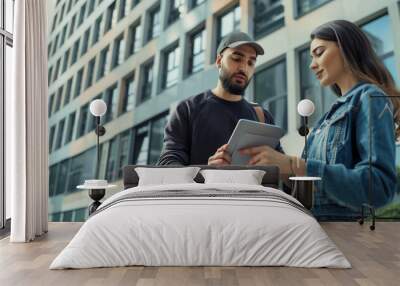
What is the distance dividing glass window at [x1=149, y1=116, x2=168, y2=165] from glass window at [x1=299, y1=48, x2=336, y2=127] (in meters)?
1.78

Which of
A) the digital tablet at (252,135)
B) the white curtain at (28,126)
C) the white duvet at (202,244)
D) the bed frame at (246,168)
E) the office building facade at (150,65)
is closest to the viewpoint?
the white duvet at (202,244)

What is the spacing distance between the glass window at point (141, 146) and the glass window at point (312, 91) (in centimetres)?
202

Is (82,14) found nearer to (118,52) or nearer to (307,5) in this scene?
(118,52)

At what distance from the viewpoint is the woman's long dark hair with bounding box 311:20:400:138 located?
6.06 metres

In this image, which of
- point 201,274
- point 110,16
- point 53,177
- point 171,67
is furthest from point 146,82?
point 201,274

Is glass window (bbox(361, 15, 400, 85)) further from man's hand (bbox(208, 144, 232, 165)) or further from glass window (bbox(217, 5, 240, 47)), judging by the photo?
man's hand (bbox(208, 144, 232, 165))

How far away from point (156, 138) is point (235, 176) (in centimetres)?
135

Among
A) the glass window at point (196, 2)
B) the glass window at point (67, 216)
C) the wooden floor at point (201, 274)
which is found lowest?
the glass window at point (67, 216)

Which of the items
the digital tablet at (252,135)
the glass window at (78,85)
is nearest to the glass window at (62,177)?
the glass window at (78,85)

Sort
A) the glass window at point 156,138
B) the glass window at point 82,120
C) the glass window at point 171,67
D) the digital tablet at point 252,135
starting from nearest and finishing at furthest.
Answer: the digital tablet at point 252,135 → the glass window at point 156,138 → the glass window at point 171,67 → the glass window at point 82,120

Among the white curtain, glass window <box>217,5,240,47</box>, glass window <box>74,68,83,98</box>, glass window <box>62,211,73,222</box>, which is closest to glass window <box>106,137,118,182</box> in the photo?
glass window <box>62,211,73,222</box>

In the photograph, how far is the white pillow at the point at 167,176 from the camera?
5.53 metres

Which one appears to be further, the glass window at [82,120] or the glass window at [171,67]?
the glass window at [82,120]

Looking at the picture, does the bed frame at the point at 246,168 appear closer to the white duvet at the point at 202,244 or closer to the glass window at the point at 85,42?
the glass window at the point at 85,42
